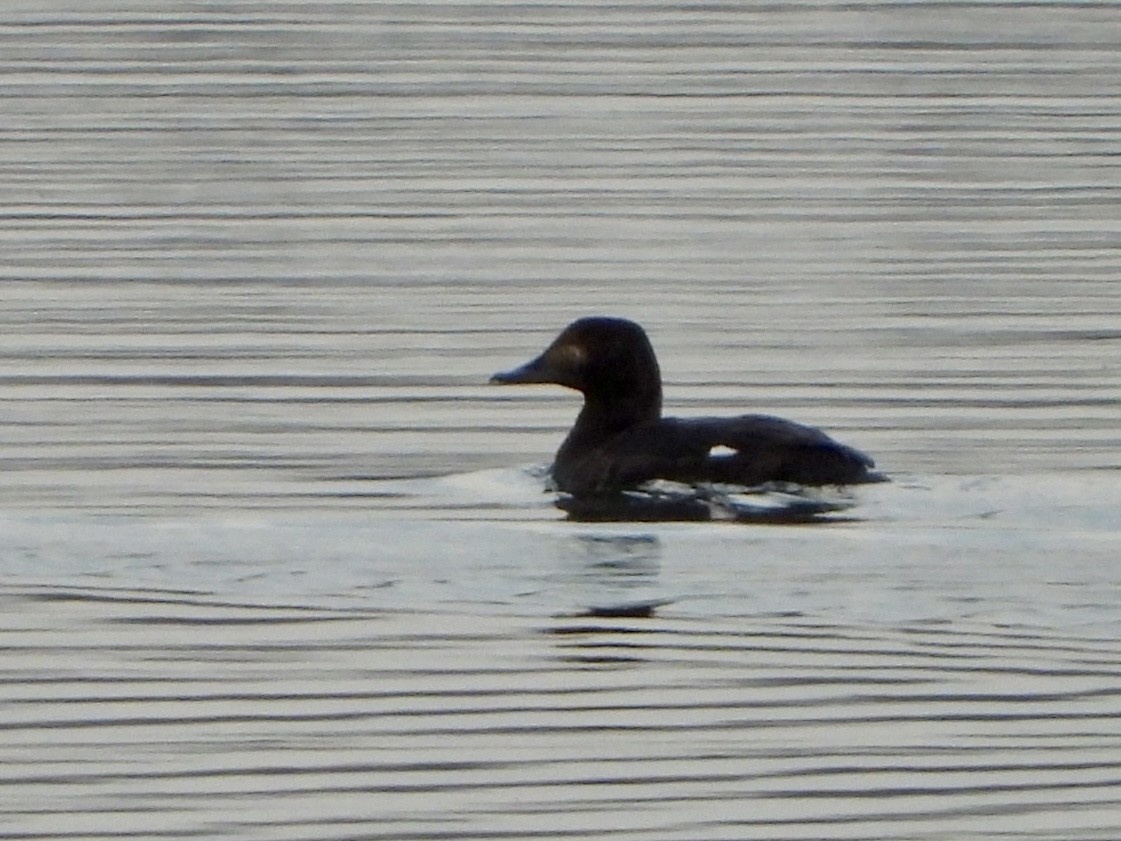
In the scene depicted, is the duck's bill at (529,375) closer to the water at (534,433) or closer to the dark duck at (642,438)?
the dark duck at (642,438)

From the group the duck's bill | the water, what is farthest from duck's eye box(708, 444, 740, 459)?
the duck's bill

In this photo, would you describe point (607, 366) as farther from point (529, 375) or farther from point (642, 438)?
point (642, 438)

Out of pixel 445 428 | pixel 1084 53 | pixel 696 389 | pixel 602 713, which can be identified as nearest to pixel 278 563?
pixel 602 713

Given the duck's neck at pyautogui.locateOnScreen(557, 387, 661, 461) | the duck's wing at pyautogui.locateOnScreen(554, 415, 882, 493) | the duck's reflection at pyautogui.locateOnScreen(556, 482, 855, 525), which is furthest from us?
the duck's neck at pyautogui.locateOnScreen(557, 387, 661, 461)

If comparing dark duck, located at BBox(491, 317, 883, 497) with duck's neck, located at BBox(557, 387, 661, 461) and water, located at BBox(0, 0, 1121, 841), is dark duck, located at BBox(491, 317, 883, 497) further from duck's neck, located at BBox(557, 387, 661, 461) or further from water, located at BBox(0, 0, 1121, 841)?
water, located at BBox(0, 0, 1121, 841)

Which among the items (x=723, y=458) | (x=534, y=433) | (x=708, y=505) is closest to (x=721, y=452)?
(x=723, y=458)

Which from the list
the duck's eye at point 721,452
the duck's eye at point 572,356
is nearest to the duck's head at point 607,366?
the duck's eye at point 572,356

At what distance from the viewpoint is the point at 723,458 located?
12.5 meters

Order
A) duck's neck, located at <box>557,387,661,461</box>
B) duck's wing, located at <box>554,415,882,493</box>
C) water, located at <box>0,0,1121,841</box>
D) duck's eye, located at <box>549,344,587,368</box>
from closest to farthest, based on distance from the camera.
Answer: water, located at <box>0,0,1121,841</box>, duck's wing, located at <box>554,415,882,493</box>, duck's neck, located at <box>557,387,661,461</box>, duck's eye, located at <box>549,344,587,368</box>

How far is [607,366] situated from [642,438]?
617 mm

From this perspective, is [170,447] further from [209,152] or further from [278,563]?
[209,152]

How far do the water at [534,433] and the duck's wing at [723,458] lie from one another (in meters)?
0.17

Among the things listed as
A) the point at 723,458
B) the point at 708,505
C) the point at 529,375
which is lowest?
the point at 708,505

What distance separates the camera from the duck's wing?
40.7 feet
